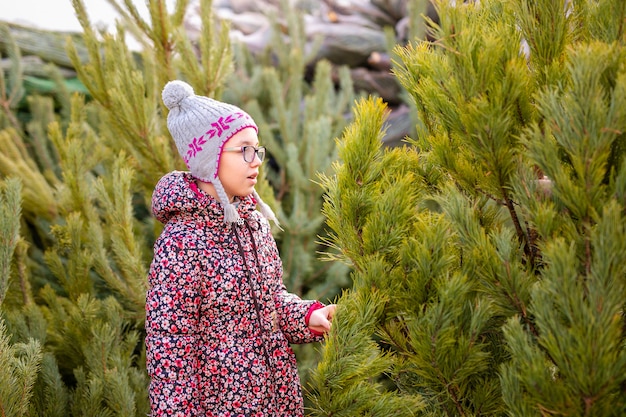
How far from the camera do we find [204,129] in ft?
5.25

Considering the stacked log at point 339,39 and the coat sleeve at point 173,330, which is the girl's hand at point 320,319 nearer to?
the coat sleeve at point 173,330

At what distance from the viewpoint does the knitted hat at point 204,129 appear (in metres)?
1.58

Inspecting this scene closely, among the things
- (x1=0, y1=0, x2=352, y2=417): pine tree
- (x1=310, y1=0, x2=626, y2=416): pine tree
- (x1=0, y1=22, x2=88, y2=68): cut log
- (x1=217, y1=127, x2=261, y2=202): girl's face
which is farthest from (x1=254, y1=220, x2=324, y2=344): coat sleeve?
(x1=0, y1=22, x2=88, y2=68): cut log

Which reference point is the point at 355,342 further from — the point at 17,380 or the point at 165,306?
the point at 17,380

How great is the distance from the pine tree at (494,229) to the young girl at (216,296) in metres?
0.32

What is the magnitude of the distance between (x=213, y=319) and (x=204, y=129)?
48 cm

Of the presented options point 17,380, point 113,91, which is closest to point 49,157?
point 113,91

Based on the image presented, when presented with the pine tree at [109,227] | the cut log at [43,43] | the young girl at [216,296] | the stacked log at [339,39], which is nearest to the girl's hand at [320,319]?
the young girl at [216,296]

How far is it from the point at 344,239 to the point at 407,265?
6.3 inches

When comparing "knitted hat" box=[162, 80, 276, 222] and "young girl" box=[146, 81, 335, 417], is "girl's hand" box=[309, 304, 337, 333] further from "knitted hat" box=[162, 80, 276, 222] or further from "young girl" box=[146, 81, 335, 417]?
"knitted hat" box=[162, 80, 276, 222]

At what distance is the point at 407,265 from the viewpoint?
125 centimetres

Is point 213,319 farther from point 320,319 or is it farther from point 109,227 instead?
point 109,227

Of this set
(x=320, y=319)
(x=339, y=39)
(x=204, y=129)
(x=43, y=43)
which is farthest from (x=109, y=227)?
(x=339, y=39)

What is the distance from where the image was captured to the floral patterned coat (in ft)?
4.89
